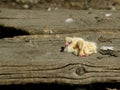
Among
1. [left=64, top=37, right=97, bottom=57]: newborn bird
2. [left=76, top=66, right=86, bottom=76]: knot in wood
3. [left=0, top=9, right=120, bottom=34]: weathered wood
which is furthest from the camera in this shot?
[left=0, top=9, right=120, bottom=34]: weathered wood

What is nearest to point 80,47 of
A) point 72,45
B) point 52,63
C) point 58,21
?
point 72,45

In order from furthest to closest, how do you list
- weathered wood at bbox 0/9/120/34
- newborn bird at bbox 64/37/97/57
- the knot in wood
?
weathered wood at bbox 0/9/120/34 < newborn bird at bbox 64/37/97/57 < the knot in wood

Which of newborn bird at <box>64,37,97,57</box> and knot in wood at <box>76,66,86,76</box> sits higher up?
newborn bird at <box>64,37,97,57</box>

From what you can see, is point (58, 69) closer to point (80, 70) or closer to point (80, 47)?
point (80, 70)

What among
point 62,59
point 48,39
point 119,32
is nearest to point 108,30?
point 119,32

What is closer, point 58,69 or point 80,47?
point 58,69

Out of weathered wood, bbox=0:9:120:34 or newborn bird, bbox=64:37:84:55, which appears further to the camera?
weathered wood, bbox=0:9:120:34

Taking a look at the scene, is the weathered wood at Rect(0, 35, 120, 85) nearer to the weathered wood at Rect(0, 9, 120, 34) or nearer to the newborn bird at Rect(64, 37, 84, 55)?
the newborn bird at Rect(64, 37, 84, 55)

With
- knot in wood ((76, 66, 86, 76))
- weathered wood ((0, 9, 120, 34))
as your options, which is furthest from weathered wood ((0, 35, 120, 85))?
weathered wood ((0, 9, 120, 34))
